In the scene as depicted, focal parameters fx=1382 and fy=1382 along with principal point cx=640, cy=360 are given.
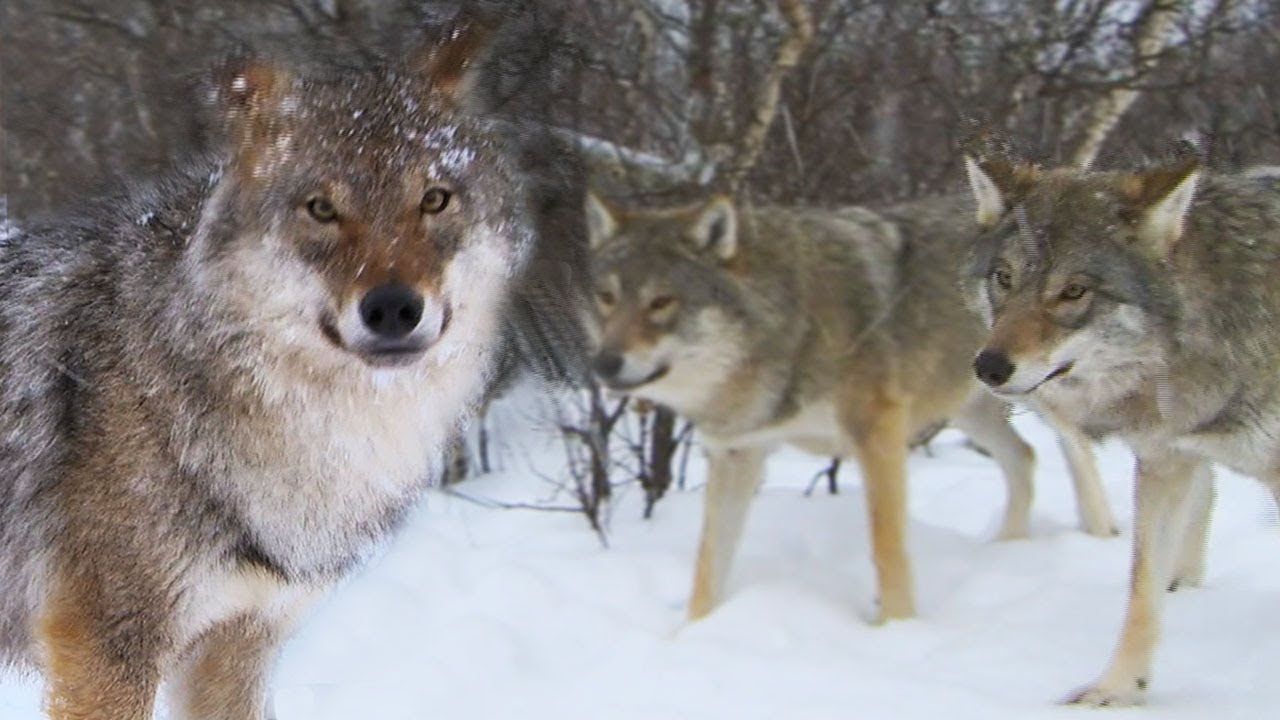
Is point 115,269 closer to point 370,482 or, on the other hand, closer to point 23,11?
point 370,482

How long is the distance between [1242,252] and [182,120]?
8.77 ft

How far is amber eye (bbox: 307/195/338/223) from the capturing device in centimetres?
246

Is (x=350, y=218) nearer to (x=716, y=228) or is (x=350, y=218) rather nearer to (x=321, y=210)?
(x=321, y=210)

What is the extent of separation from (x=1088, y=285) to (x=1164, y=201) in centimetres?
29

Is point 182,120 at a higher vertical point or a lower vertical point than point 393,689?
higher

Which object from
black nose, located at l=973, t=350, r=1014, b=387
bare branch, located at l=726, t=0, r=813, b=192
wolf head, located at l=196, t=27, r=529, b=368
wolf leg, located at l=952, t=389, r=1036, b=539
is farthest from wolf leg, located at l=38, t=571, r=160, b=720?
bare branch, located at l=726, t=0, r=813, b=192

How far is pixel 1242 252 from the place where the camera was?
11.7 ft

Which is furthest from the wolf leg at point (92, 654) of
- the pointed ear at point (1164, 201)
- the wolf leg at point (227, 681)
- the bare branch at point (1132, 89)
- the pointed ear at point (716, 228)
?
the bare branch at point (1132, 89)

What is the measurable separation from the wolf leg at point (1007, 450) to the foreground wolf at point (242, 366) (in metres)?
3.42

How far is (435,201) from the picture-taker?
2.54m

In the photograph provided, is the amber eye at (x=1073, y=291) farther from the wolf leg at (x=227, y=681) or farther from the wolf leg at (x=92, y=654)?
the wolf leg at (x=92, y=654)

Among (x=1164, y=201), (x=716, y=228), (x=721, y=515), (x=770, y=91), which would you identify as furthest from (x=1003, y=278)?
(x=770, y=91)

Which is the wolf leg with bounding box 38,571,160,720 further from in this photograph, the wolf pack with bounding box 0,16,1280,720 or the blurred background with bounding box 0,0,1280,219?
the blurred background with bounding box 0,0,1280,219

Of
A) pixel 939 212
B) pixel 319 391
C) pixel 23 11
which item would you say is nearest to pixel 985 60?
pixel 939 212
